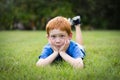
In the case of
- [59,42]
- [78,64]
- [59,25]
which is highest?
[59,25]

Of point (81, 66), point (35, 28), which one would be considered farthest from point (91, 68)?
point (35, 28)

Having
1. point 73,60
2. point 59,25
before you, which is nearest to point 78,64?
point 73,60

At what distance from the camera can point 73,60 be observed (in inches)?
174

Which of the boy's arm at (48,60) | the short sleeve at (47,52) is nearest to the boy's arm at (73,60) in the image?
the boy's arm at (48,60)

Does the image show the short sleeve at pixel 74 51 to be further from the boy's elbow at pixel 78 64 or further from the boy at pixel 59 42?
the boy's elbow at pixel 78 64

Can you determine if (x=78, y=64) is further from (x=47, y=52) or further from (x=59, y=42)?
(x=47, y=52)

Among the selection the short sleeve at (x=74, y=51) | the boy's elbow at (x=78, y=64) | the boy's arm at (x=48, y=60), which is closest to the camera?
the boy's elbow at (x=78, y=64)

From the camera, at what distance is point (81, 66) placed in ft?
14.0

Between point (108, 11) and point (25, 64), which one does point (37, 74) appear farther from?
point (108, 11)

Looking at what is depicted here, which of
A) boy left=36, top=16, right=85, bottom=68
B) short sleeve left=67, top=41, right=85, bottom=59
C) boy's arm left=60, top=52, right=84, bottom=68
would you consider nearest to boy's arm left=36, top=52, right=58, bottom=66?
boy left=36, top=16, right=85, bottom=68

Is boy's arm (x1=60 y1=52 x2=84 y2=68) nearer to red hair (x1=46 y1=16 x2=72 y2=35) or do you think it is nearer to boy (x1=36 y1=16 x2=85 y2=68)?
boy (x1=36 y1=16 x2=85 y2=68)

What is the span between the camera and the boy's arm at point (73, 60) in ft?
14.1

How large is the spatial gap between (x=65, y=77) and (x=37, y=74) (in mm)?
400

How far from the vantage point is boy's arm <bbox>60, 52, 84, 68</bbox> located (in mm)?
4303
